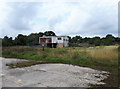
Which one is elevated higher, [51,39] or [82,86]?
[51,39]

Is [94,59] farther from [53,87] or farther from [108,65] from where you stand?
[53,87]

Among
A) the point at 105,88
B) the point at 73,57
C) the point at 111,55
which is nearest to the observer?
the point at 105,88

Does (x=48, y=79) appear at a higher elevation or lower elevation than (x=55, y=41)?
lower

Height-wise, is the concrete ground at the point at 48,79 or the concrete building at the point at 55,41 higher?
the concrete building at the point at 55,41

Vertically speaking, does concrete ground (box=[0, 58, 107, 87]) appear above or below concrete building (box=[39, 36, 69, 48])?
below

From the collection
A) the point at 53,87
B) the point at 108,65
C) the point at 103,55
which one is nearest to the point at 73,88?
the point at 53,87

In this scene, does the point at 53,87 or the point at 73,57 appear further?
the point at 73,57

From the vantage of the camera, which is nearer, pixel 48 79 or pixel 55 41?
pixel 48 79

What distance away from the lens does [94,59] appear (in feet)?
31.9

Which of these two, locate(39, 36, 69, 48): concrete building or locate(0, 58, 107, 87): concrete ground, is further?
locate(39, 36, 69, 48): concrete building

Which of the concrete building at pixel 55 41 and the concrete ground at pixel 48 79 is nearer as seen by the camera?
the concrete ground at pixel 48 79

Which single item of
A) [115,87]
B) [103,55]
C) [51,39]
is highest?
[51,39]

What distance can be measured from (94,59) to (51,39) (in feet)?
98.2

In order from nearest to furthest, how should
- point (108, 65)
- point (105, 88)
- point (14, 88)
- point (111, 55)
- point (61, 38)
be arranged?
point (14, 88)
point (105, 88)
point (108, 65)
point (111, 55)
point (61, 38)
